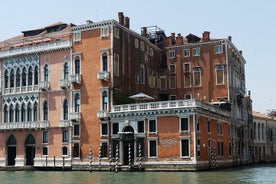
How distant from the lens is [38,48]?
161 feet

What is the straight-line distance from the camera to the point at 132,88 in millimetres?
48562

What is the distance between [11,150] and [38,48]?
1082 cm

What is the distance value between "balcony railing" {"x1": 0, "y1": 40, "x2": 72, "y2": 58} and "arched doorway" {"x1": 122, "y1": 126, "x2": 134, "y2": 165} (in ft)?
34.6

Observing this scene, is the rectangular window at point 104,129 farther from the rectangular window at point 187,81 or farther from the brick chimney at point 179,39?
the brick chimney at point 179,39

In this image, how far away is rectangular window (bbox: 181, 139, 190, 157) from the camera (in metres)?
40.2

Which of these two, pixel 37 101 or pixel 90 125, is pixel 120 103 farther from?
pixel 37 101

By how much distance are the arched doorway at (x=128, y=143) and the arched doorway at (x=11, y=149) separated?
42.4 ft

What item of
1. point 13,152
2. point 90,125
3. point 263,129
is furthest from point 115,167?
point 263,129

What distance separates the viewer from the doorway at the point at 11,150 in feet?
163

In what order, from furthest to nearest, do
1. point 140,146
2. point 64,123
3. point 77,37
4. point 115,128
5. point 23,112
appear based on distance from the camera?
point 23,112 < point 77,37 < point 64,123 < point 115,128 < point 140,146

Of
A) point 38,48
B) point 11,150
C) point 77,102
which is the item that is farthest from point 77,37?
point 11,150

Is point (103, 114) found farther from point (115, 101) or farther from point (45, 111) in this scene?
point (45, 111)

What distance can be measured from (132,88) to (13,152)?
13.9 m

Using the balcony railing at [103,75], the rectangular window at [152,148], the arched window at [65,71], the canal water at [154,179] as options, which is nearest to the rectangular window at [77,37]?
the arched window at [65,71]
